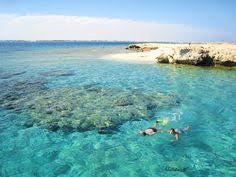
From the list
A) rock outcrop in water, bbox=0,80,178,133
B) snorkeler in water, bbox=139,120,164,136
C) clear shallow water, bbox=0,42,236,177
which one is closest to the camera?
clear shallow water, bbox=0,42,236,177

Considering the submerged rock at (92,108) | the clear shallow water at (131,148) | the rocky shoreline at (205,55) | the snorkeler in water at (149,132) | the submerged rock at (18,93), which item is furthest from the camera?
the rocky shoreline at (205,55)

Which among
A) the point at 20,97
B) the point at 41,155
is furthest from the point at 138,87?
the point at 41,155

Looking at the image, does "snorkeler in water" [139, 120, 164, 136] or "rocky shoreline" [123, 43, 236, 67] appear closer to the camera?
"snorkeler in water" [139, 120, 164, 136]

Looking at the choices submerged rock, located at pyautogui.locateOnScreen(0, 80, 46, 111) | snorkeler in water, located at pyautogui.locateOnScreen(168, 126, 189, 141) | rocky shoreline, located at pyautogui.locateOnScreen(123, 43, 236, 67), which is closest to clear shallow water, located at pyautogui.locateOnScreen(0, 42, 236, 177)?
snorkeler in water, located at pyautogui.locateOnScreen(168, 126, 189, 141)

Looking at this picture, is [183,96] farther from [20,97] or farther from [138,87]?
[20,97]

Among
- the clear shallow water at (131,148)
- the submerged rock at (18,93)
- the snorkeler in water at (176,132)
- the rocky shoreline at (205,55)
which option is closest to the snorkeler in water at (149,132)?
the clear shallow water at (131,148)

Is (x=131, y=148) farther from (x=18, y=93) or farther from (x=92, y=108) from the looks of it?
(x=18, y=93)

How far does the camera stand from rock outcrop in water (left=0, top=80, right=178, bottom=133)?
13.3 metres

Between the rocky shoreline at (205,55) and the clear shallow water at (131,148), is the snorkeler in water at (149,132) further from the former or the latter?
the rocky shoreline at (205,55)

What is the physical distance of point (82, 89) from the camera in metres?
20.6

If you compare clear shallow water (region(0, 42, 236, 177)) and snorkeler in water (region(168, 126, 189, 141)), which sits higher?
snorkeler in water (region(168, 126, 189, 141))

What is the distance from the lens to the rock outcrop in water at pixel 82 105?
1331 cm

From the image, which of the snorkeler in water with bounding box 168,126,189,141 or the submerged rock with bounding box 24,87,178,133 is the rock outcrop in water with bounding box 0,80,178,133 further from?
the snorkeler in water with bounding box 168,126,189,141

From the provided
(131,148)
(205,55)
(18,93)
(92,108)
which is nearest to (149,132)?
(131,148)
